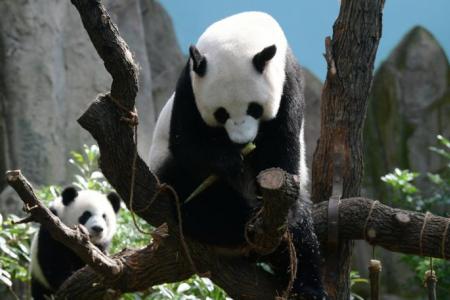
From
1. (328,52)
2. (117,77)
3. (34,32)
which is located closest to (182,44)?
(34,32)

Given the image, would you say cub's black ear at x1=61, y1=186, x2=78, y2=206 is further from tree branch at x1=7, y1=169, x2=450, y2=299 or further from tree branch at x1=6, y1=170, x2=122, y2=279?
tree branch at x1=6, y1=170, x2=122, y2=279

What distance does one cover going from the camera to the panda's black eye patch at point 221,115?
3172 millimetres

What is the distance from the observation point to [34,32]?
323 inches

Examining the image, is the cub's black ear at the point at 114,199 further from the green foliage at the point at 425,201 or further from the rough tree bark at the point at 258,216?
the green foliage at the point at 425,201

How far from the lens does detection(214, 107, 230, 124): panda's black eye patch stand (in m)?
3.17

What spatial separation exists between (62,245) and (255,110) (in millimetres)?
2784

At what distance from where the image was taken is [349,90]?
420cm

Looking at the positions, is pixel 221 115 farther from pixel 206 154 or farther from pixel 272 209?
pixel 272 209

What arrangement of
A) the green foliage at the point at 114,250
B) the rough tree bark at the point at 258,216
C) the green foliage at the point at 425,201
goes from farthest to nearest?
the green foliage at the point at 425,201, the green foliage at the point at 114,250, the rough tree bark at the point at 258,216

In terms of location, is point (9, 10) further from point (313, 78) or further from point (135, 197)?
point (135, 197)

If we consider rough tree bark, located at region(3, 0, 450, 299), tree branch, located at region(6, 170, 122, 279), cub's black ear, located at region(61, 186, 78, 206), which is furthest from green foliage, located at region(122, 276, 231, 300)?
cub's black ear, located at region(61, 186, 78, 206)

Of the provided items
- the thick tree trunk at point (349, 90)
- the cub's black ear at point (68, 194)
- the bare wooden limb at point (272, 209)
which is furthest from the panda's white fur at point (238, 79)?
the cub's black ear at point (68, 194)

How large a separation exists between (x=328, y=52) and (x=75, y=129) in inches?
195

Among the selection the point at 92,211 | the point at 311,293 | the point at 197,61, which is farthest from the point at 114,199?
the point at 197,61
